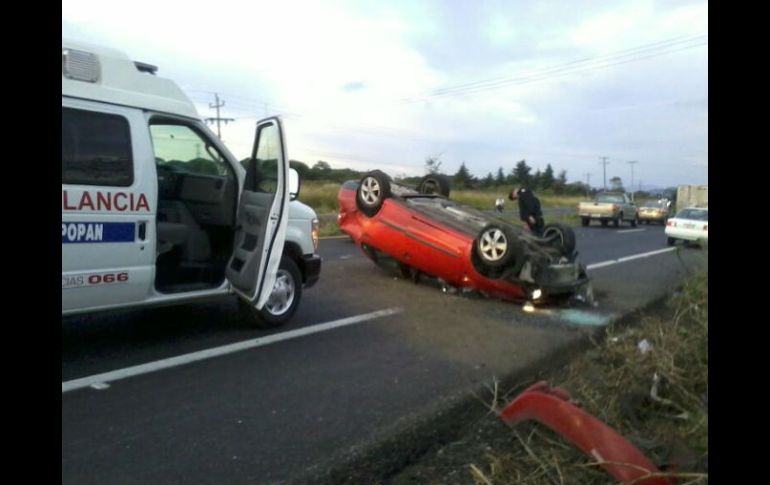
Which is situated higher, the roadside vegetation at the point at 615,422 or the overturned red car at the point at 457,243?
the overturned red car at the point at 457,243

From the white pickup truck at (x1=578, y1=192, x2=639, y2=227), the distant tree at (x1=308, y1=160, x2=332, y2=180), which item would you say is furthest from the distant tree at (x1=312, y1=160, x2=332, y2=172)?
the white pickup truck at (x1=578, y1=192, x2=639, y2=227)

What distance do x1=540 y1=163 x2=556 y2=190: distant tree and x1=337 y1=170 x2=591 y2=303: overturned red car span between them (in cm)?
4184

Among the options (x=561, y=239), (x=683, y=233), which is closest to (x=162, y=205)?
(x=561, y=239)

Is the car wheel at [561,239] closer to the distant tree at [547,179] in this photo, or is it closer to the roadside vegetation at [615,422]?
the roadside vegetation at [615,422]

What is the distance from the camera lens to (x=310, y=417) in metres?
4.09

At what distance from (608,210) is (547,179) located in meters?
23.7

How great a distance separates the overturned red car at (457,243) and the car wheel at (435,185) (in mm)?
646

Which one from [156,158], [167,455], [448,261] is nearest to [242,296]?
[156,158]

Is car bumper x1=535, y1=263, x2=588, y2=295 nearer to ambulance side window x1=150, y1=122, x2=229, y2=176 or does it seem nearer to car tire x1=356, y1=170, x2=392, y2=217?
car tire x1=356, y1=170, x2=392, y2=217

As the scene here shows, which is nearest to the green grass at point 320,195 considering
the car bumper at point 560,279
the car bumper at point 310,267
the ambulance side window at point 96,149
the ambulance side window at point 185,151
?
the car bumper at point 560,279

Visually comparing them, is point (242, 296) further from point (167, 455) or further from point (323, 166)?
point (323, 166)

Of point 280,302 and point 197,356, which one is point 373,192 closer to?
point 280,302

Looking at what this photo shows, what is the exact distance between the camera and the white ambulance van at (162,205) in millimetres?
4871
